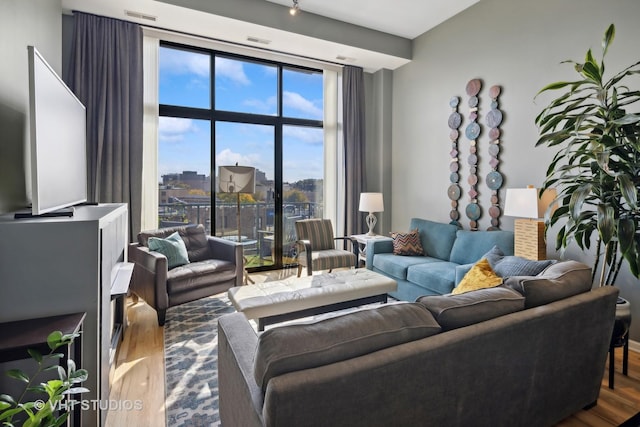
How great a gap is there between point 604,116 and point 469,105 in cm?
204

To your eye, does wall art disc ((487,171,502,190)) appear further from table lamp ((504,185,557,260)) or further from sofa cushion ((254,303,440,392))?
sofa cushion ((254,303,440,392))

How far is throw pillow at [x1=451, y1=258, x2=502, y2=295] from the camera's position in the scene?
2152mm

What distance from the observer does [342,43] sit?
170 inches

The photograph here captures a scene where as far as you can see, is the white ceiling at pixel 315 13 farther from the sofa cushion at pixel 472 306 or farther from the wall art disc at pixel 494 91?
the sofa cushion at pixel 472 306

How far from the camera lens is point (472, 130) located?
3.97 metres

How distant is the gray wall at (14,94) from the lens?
1835 millimetres

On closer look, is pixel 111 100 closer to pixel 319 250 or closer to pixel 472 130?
pixel 319 250

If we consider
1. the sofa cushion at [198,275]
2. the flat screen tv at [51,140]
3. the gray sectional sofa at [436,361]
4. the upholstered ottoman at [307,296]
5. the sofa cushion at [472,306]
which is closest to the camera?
the gray sectional sofa at [436,361]

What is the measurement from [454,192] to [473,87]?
126 cm

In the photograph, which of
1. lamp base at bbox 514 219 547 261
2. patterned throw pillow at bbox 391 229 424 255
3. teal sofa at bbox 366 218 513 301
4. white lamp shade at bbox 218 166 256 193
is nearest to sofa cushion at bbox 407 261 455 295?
teal sofa at bbox 366 218 513 301

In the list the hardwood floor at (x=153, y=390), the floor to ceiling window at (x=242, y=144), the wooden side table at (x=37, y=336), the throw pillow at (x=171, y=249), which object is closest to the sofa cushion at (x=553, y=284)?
the hardwood floor at (x=153, y=390)

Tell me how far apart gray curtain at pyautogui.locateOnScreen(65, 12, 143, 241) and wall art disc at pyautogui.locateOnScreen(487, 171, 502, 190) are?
13.2 ft

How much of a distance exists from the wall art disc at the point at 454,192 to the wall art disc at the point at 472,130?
622 millimetres

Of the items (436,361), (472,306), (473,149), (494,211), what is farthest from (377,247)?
(436,361)
